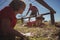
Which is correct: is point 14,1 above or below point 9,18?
above

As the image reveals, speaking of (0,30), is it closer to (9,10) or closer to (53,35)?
(9,10)

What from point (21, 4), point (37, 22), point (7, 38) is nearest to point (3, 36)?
point (7, 38)

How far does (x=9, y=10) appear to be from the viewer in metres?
3.47

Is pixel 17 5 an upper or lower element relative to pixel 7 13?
upper

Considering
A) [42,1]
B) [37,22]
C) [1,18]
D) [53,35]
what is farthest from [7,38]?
[37,22]

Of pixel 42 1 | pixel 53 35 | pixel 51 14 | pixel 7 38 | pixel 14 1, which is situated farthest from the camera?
pixel 51 14

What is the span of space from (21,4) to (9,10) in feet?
0.82

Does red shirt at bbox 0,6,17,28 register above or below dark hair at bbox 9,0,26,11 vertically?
below

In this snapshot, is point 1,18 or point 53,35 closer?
point 1,18

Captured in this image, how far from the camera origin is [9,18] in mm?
3471

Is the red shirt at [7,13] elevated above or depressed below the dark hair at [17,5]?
below

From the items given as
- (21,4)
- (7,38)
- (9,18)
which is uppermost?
(21,4)

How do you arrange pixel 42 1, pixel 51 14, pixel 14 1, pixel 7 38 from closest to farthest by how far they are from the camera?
pixel 7 38, pixel 14 1, pixel 42 1, pixel 51 14

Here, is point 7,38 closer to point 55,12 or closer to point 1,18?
point 1,18
